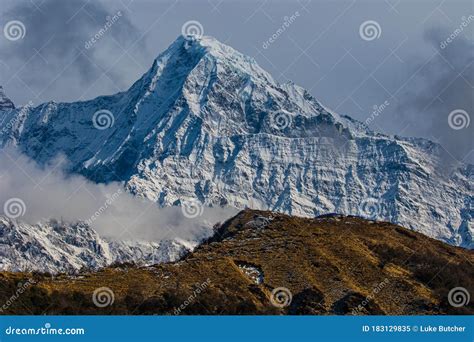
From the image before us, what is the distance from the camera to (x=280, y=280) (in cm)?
12150

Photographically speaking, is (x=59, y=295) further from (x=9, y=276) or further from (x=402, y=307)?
A: (x=402, y=307)

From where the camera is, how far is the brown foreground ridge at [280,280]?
10862cm

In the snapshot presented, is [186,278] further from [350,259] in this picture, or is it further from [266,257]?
[350,259]

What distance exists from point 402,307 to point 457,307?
263 inches

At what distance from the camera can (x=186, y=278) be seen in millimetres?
119625

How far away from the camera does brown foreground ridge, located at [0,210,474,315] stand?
108625 mm

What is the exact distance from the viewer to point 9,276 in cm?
12412
